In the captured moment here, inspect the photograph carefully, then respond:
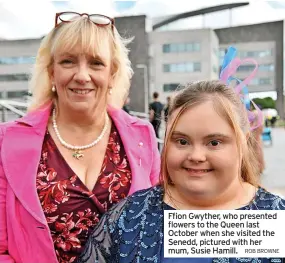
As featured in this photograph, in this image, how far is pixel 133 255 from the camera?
928 mm

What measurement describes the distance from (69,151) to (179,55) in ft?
106

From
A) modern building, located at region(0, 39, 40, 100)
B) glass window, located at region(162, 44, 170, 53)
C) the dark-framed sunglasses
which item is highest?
glass window, located at region(162, 44, 170, 53)

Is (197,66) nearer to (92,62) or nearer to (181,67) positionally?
(181,67)

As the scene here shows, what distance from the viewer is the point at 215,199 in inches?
37.4

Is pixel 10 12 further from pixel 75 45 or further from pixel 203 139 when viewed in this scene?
pixel 203 139

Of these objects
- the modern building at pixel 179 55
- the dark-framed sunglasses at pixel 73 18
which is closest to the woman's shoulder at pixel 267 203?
the dark-framed sunglasses at pixel 73 18

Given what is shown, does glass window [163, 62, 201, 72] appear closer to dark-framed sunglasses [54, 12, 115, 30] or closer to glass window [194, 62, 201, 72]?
glass window [194, 62, 201, 72]

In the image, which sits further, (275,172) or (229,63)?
(275,172)

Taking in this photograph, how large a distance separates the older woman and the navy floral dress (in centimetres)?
23

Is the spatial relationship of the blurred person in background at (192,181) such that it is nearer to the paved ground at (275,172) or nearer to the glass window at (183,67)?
the paved ground at (275,172)

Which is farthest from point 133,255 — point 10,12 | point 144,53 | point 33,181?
point 144,53

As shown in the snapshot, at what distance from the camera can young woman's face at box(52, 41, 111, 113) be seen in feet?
4.01
